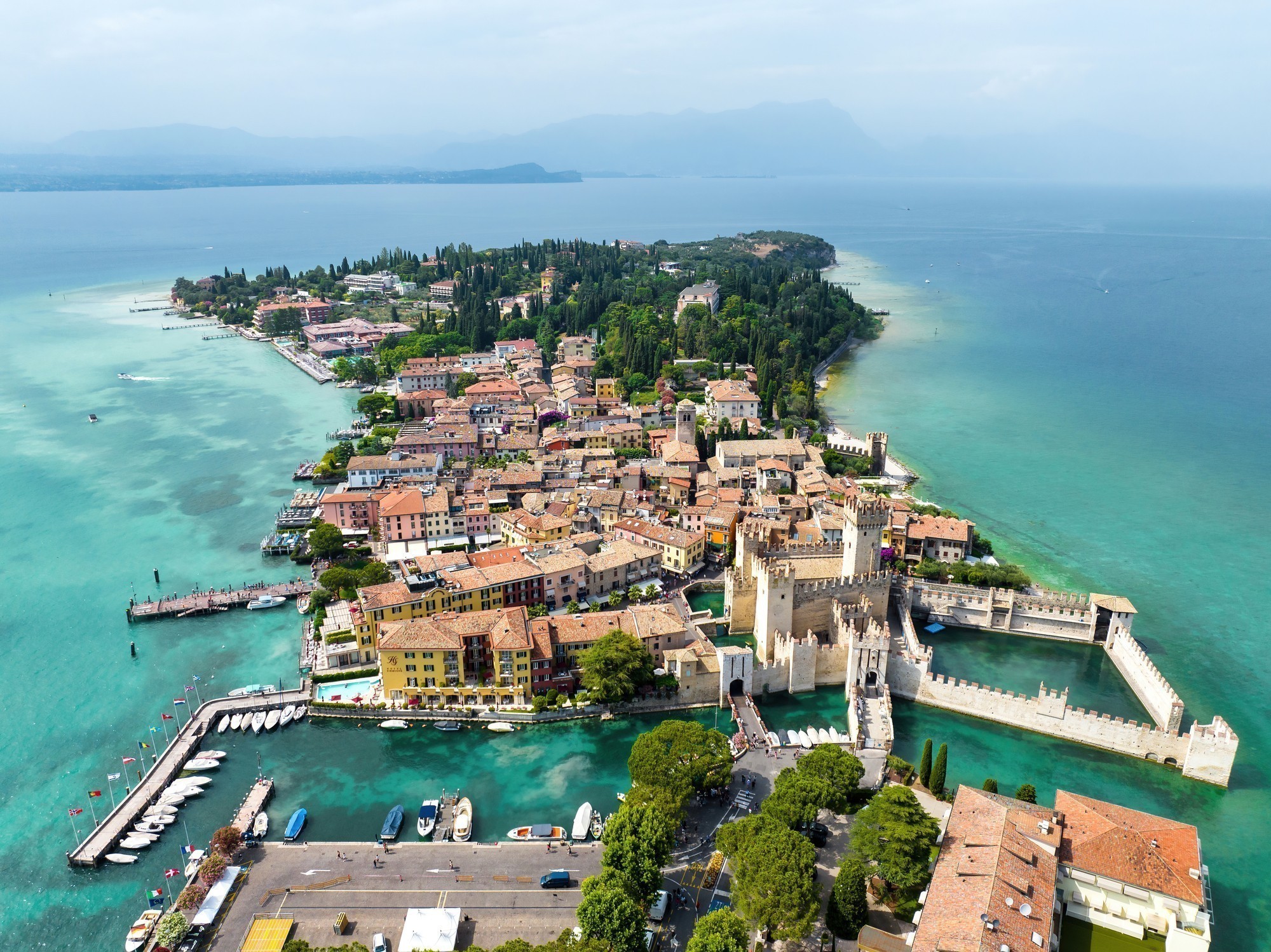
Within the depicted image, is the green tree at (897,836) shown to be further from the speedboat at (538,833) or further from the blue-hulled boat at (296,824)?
the blue-hulled boat at (296,824)

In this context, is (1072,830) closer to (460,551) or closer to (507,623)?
(507,623)

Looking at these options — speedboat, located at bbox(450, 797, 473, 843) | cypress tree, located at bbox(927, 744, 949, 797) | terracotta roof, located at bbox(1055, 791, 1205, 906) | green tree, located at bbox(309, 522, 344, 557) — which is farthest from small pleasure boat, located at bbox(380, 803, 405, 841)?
green tree, located at bbox(309, 522, 344, 557)

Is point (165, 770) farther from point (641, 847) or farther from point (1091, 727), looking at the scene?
point (1091, 727)

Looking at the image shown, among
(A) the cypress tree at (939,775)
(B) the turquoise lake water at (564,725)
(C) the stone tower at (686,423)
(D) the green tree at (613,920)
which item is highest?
(C) the stone tower at (686,423)

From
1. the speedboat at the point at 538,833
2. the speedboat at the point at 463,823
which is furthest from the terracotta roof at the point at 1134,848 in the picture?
the speedboat at the point at 463,823

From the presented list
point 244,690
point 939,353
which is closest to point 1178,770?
point 244,690

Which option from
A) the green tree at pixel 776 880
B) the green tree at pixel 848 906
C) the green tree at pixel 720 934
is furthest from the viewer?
the green tree at pixel 848 906
